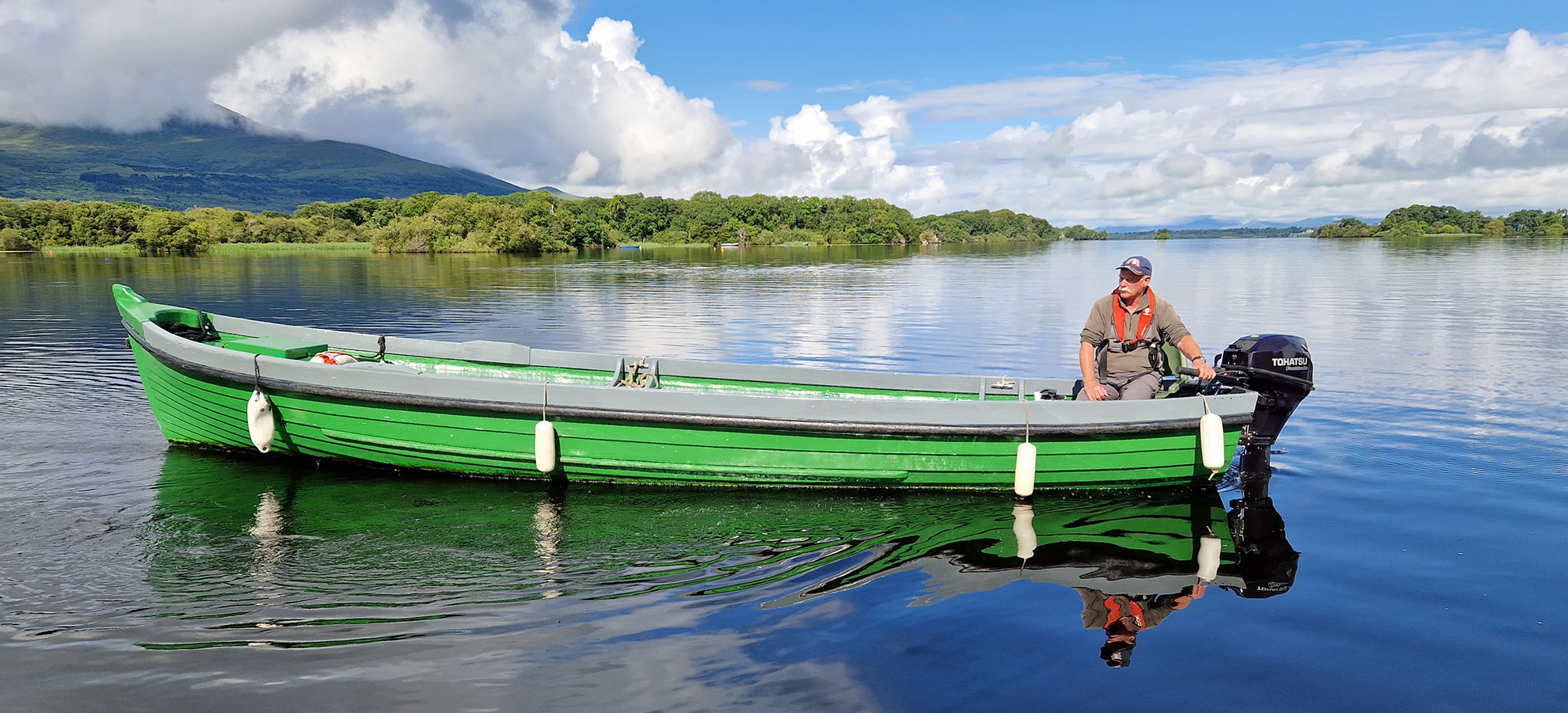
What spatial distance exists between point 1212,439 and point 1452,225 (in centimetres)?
19023

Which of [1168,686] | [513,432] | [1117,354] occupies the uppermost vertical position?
[1117,354]

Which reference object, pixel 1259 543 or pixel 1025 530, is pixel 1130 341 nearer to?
pixel 1259 543

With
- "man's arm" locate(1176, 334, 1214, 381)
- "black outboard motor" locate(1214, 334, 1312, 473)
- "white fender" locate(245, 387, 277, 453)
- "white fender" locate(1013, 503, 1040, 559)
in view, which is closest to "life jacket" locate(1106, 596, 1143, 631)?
"white fender" locate(1013, 503, 1040, 559)

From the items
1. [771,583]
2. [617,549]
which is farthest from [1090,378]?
[617,549]

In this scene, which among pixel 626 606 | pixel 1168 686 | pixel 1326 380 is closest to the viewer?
pixel 1168 686

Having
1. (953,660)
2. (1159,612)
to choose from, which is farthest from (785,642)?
(1159,612)

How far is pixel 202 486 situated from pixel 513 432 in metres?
3.11

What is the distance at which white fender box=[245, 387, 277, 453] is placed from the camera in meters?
8.20

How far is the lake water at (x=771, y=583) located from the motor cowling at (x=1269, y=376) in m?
0.70

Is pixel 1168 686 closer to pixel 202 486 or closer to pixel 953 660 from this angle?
pixel 953 660

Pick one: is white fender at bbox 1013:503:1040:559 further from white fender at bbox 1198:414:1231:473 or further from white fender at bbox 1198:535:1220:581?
white fender at bbox 1198:414:1231:473

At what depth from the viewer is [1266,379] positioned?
7980 mm

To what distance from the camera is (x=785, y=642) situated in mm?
5117

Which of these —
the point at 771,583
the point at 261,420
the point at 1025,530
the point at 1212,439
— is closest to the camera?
the point at 771,583
